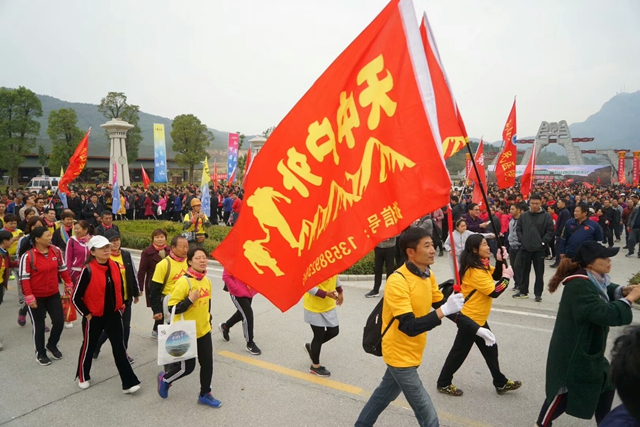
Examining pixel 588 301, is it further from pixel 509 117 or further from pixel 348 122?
pixel 509 117

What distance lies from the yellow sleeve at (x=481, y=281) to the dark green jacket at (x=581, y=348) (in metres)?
0.79

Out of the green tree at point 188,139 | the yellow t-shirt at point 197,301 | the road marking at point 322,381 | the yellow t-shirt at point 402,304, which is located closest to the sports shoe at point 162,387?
the yellow t-shirt at point 197,301

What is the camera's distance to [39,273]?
5094mm

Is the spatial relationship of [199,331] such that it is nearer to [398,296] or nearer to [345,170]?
[398,296]

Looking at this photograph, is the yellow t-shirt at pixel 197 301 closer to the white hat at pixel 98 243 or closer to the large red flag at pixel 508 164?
the white hat at pixel 98 243

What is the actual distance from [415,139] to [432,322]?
3.86 ft

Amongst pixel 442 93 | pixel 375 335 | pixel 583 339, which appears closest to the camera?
pixel 442 93

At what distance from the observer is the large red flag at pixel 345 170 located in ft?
8.09

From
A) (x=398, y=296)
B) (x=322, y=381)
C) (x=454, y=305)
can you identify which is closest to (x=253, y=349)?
(x=322, y=381)

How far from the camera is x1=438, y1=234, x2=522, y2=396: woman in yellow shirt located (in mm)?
3912

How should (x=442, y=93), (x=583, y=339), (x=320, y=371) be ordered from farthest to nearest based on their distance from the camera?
(x=320, y=371)
(x=583, y=339)
(x=442, y=93)

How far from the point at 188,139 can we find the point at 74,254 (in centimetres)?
4934

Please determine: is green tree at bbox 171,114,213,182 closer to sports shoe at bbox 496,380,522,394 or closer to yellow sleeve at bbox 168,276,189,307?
yellow sleeve at bbox 168,276,189,307

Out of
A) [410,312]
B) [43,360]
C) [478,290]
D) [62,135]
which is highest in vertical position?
[62,135]
